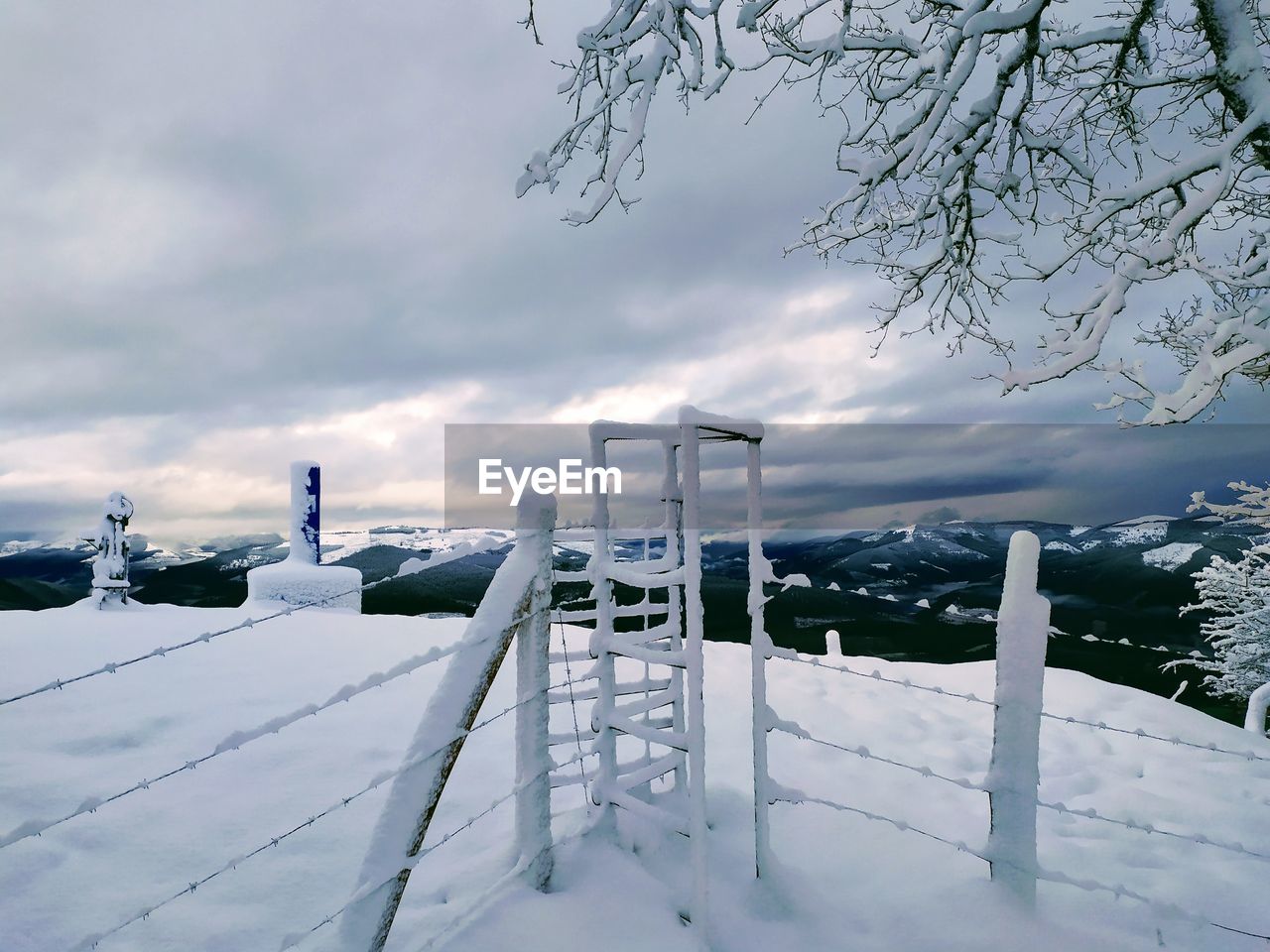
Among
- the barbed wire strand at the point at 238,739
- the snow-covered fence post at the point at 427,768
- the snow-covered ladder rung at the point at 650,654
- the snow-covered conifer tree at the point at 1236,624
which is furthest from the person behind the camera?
the snow-covered conifer tree at the point at 1236,624

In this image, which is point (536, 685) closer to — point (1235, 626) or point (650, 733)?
point (650, 733)

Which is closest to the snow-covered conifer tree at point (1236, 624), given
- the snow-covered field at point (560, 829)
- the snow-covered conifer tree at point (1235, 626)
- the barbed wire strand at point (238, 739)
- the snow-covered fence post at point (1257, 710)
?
the snow-covered conifer tree at point (1235, 626)

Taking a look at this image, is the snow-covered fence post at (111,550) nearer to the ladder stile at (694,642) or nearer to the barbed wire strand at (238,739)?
the barbed wire strand at (238,739)

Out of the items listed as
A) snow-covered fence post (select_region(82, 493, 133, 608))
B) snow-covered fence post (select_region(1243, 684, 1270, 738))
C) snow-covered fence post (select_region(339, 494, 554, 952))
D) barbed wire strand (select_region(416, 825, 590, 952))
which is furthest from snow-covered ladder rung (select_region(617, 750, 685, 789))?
snow-covered fence post (select_region(82, 493, 133, 608))

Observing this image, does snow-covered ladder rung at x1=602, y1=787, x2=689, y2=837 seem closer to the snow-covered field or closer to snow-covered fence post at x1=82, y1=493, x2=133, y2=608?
the snow-covered field

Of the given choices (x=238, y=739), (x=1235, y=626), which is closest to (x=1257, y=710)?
(x=238, y=739)

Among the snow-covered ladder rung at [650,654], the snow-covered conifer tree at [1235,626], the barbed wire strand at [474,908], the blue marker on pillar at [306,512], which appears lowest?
the snow-covered conifer tree at [1235,626]
